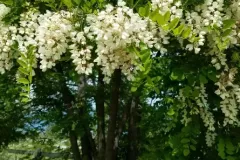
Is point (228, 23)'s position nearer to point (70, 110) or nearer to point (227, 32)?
point (227, 32)

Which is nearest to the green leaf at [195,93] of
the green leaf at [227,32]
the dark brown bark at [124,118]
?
the green leaf at [227,32]

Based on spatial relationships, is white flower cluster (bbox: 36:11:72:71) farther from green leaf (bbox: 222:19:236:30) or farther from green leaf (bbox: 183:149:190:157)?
green leaf (bbox: 183:149:190:157)

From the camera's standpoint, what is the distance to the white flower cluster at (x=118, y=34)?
5.74 ft

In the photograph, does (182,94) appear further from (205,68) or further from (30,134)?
(30,134)

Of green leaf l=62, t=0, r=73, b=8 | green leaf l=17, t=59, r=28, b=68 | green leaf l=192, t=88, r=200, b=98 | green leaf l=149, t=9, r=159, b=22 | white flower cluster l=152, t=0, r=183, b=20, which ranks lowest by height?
green leaf l=192, t=88, r=200, b=98

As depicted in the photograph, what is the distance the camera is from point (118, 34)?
175 cm

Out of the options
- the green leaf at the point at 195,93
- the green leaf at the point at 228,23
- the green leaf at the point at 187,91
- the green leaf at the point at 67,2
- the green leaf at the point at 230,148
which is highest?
the green leaf at the point at 67,2

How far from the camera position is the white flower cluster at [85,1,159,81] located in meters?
1.75

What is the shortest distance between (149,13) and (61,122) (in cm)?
212

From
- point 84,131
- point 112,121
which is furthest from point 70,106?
point 112,121

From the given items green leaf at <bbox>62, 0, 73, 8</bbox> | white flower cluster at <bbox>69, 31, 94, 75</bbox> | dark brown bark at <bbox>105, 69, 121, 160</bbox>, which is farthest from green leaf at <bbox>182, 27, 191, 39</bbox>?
dark brown bark at <bbox>105, 69, 121, 160</bbox>

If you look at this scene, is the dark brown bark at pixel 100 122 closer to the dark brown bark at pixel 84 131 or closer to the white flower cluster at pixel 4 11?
the dark brown bark at pixel 84 131

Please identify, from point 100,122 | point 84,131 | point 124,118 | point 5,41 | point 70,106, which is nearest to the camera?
point 5,41

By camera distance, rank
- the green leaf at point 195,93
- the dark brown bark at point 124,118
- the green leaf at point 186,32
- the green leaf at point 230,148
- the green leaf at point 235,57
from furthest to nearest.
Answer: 1. the dark brown bark at point 124,118
2. the green leaf at point 230,148
3. the green leaf at point 195,93
4. the green leaf at point 235,57
5. the green leaf at point 186,32
